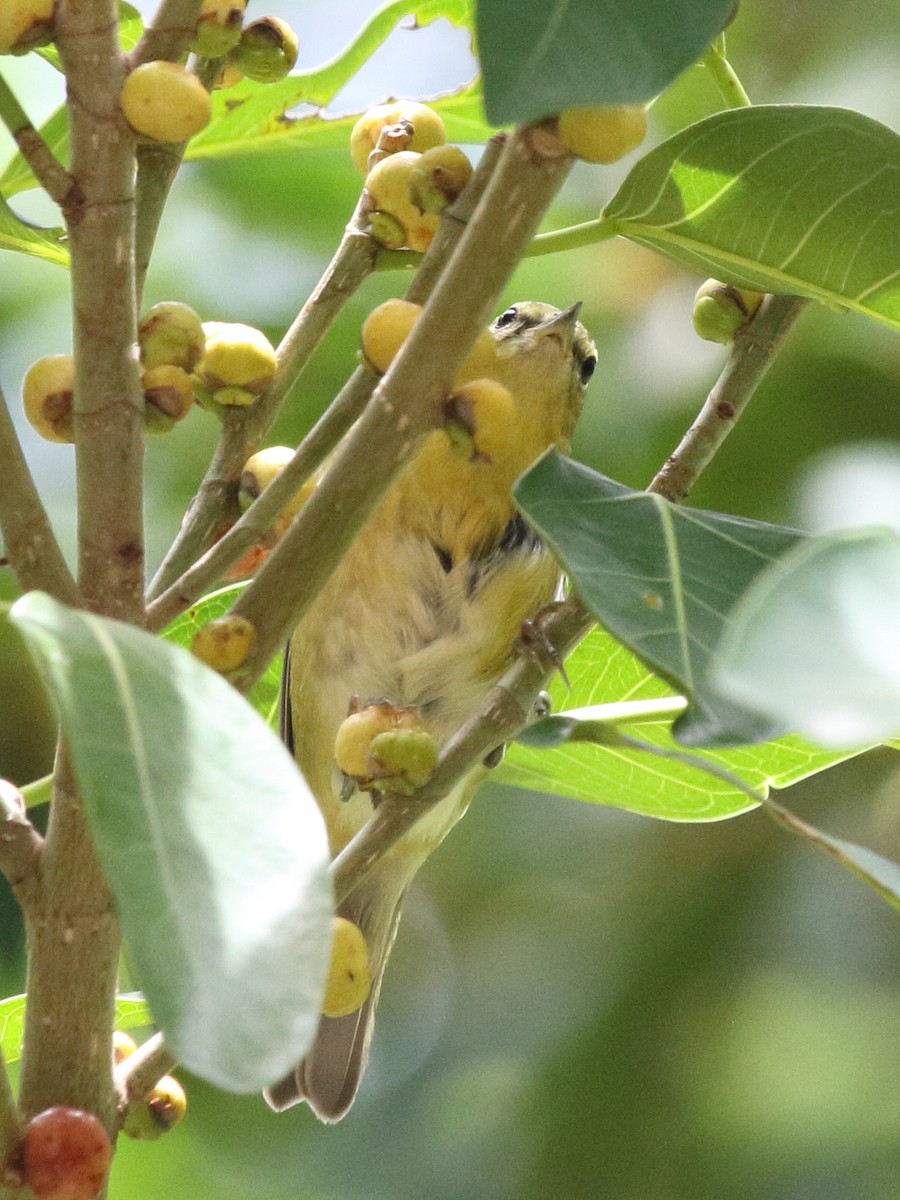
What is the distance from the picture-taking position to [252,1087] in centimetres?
87

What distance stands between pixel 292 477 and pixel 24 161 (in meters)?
0.78

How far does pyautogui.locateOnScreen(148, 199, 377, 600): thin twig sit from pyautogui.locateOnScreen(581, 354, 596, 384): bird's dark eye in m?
1.97

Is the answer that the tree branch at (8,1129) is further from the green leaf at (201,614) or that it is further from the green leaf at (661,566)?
the green leaf at (201,614)

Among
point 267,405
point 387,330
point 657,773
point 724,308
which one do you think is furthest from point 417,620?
point 387,330

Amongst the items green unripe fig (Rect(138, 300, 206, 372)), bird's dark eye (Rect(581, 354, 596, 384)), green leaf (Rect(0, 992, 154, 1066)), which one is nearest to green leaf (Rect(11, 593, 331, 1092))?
green unripe fig (Rect(138, 300, 206, 372))

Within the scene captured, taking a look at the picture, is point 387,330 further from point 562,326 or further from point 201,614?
point 562,326

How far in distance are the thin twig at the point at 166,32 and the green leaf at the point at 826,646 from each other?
2.61 ft

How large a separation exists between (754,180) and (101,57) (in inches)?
27.5

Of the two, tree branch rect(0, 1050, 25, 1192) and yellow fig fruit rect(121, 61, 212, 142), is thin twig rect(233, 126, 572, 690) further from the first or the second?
tree branch rect(0, 1050, 25, 1192)

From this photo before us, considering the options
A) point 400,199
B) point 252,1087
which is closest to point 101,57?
point 400,199

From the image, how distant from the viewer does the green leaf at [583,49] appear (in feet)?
3.58

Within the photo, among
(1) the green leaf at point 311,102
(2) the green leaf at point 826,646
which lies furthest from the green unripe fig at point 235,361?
(2) the green leaf at point 826,646

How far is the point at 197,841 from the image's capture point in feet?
3.20

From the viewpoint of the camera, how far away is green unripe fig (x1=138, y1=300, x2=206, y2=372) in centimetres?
154
